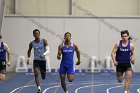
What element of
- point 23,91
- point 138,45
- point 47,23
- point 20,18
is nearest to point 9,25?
point 20,18

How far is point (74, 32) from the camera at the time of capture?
76.7 feet

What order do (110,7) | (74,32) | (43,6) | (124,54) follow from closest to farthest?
(124,54) < (74,32) < (43,6) < (110,7)

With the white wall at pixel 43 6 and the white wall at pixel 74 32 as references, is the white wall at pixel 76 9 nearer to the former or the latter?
the white wall at pixel 43 6

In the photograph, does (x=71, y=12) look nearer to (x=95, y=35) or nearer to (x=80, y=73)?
(x=95, y=35)

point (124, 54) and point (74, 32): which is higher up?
point (74, 32)

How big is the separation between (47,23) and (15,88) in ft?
29.9

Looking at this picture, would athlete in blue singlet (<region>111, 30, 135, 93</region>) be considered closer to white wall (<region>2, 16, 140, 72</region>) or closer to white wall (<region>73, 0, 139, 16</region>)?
white wall (<region>2, 16, 140, 72</region>)

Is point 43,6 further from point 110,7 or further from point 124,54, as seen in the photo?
point 124,54

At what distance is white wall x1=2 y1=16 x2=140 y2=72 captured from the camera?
23.3m

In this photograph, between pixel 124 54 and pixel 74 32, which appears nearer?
pixel 124 54

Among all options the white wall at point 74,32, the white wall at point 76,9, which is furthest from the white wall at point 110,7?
the white wall at point 74,32

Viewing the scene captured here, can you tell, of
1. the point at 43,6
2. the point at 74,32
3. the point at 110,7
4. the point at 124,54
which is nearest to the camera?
the point at 124,54

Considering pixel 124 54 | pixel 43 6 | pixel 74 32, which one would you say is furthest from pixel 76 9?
pixel 124 54

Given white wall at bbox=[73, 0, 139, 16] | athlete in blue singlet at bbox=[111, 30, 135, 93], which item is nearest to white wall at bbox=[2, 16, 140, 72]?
white wall at bbox=[73, 0, 139, 16]
